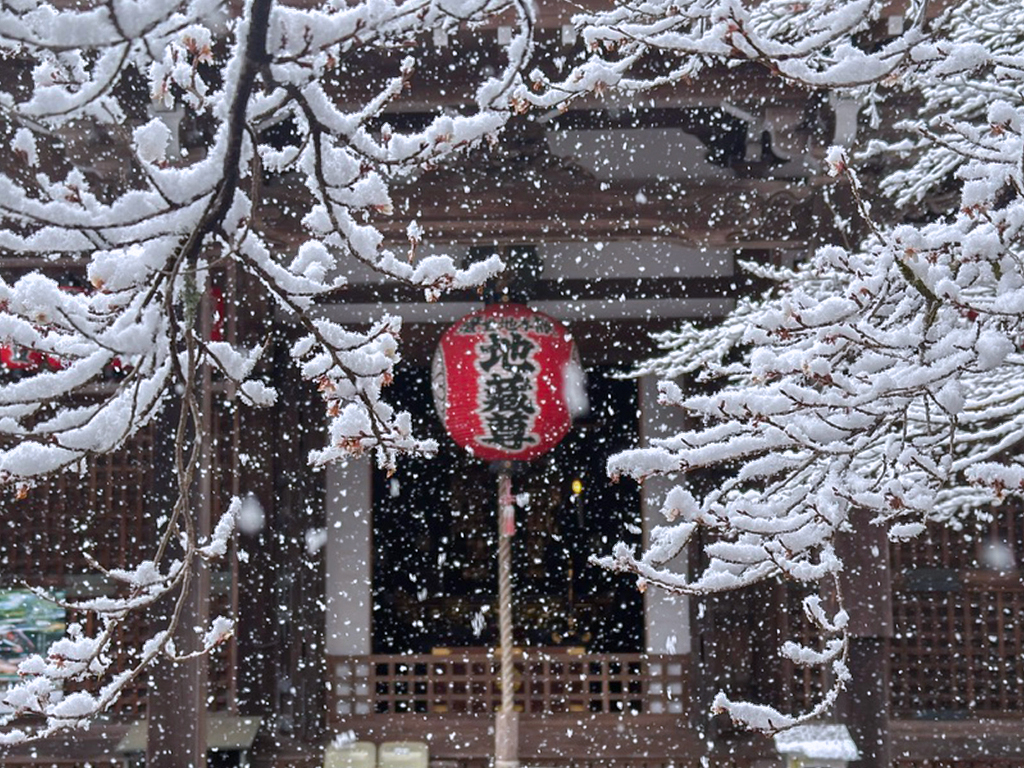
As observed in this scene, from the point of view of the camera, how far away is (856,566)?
6.45 m

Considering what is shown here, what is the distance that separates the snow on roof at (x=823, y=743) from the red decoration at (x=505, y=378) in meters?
2.48

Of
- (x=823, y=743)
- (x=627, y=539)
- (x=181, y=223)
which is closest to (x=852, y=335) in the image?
(x=181, y=223)

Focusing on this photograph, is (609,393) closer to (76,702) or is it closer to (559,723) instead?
(559,723)

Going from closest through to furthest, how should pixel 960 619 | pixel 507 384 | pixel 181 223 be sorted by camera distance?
pixel 181 223
pixel 507 384
pixel 960 619

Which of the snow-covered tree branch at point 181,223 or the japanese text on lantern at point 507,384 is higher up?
the japanese text on lantern at point 507,384

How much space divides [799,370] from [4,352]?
6171mm

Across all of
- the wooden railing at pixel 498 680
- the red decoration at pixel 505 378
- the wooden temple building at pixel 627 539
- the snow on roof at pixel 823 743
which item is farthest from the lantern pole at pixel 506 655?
the snow on roof at pixel 823 743

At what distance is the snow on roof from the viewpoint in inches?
249

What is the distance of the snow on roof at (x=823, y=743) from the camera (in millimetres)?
6324

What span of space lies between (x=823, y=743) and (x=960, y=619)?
3777mm

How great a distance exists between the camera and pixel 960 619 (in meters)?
9.59

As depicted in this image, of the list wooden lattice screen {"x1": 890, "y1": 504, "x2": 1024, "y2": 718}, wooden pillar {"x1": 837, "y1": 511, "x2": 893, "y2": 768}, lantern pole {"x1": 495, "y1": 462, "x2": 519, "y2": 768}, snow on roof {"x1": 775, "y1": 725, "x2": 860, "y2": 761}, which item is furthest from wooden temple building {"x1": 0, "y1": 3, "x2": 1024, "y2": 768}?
snow on roof {"x1": 775, "y1": 725, "x2": 860, "y2": 761}

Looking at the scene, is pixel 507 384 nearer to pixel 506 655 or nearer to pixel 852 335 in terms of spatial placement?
pixel 506 655

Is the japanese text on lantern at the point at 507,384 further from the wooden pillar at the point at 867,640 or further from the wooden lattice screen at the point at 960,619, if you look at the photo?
the wooden lattice screen at the point at 960,619
